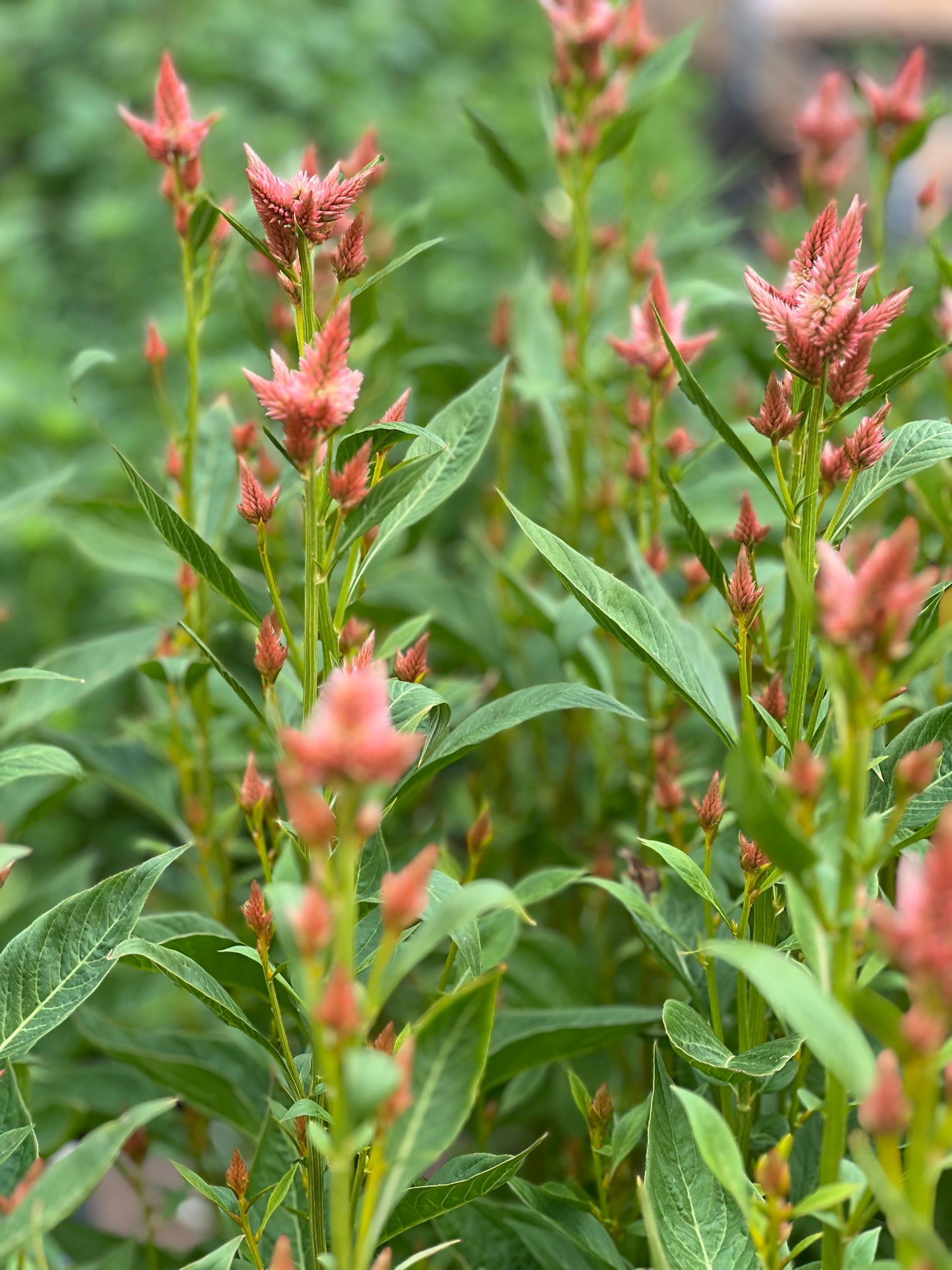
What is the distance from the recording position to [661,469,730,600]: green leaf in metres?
0.80

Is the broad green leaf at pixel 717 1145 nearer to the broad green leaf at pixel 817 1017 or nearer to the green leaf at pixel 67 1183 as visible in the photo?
the broad green leaf at pixel 817 1017

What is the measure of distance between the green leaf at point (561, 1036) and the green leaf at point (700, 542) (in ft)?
1.06

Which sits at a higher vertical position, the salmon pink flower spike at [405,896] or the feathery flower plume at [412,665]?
the feathery flower plume at [412,665]

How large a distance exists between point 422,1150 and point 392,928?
13cm

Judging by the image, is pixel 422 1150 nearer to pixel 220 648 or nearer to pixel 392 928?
pixel 392 928

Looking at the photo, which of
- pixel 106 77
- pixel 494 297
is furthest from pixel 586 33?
pixel 106 77

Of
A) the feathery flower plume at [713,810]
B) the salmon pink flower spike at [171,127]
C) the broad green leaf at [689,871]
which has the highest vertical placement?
the salmon pink flower spike at [171,127]

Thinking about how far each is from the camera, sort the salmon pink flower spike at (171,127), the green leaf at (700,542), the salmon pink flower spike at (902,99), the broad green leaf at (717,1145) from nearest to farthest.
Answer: the broad green leaf at (717,1145)
the green leaf at (700,542)
the salmon pink flower spike at (171,127)
the salmon pink flower spike at (902,99)

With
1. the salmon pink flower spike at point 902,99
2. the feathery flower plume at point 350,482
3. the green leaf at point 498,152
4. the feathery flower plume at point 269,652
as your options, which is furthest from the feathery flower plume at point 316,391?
the salmon pink flower spike at point 902,99

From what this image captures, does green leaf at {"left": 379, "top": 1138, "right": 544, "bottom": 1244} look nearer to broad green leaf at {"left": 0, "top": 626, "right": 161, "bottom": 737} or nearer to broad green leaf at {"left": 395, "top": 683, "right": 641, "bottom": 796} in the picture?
broad green leaf at {"left": 395, "top": 683, "right": 641, "bottom": 796}

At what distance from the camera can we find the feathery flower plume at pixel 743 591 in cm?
76

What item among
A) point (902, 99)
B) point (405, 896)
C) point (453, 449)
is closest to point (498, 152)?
point (902, 99)

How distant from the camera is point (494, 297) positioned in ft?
8.20

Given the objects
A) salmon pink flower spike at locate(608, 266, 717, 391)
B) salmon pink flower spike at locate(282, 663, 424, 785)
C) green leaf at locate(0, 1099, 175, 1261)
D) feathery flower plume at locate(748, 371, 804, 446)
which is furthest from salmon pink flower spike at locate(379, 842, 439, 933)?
salmon pink flower spike at locate(608, 266, 717, 391)
